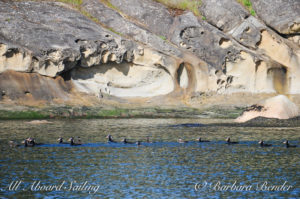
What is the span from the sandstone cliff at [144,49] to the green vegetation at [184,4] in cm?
25

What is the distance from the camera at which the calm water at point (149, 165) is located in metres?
22.0

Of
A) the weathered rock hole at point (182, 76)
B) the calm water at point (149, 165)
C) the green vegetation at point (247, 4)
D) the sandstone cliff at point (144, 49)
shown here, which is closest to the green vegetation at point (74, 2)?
the sandstone cliff at point (144, 49)

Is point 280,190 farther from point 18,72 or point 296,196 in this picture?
point 18,72

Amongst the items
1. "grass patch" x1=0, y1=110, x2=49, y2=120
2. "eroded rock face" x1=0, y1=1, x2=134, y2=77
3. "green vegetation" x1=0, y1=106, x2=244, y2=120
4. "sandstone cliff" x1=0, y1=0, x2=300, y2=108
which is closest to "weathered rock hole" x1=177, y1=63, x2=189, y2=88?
"sandstone cliff" x1=0, y1=0, x2=300, y2=108

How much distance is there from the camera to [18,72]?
51.9 meters

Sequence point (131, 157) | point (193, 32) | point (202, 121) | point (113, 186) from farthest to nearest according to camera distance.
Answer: point (193, 32)
point (202, 121)
point (131, 157)
point (113, 186)

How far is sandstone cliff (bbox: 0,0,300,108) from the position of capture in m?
52.6

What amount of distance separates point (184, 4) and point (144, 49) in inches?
474

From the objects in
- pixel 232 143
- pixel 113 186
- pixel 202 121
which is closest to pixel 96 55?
pixel 202 121

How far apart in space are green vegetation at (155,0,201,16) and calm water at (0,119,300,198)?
28228mm

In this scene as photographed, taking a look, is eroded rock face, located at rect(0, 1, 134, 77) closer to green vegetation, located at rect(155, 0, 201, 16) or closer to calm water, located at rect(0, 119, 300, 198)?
green vegetation, located at rect(155, 0, 201, 16)

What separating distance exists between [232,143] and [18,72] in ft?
84.3

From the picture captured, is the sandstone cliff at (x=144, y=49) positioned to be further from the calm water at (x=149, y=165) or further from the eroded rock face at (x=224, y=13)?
the calm water at (x=149, y=165)

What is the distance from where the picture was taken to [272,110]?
161ft
